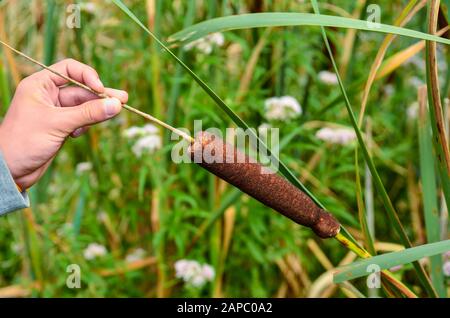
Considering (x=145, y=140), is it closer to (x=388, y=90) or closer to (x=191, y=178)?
(x=191, y=178)

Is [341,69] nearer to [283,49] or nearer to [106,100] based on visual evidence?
[283,49]

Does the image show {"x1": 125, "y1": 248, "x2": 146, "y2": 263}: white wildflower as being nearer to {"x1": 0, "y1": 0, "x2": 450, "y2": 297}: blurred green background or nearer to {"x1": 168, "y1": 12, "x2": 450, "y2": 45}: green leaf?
{"x1": 0, "y1": 0, "x2": 450, "y2": 297}: blurred green background

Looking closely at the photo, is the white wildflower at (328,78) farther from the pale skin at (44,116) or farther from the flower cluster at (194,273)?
the pale skin at (44,116)

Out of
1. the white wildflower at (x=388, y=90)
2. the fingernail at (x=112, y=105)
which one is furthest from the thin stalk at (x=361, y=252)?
the white wildflower at (x=388, y=90)

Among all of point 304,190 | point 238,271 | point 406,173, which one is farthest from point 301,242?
point 304,190

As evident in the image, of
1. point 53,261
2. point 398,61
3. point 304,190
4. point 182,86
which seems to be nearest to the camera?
point 304,190
